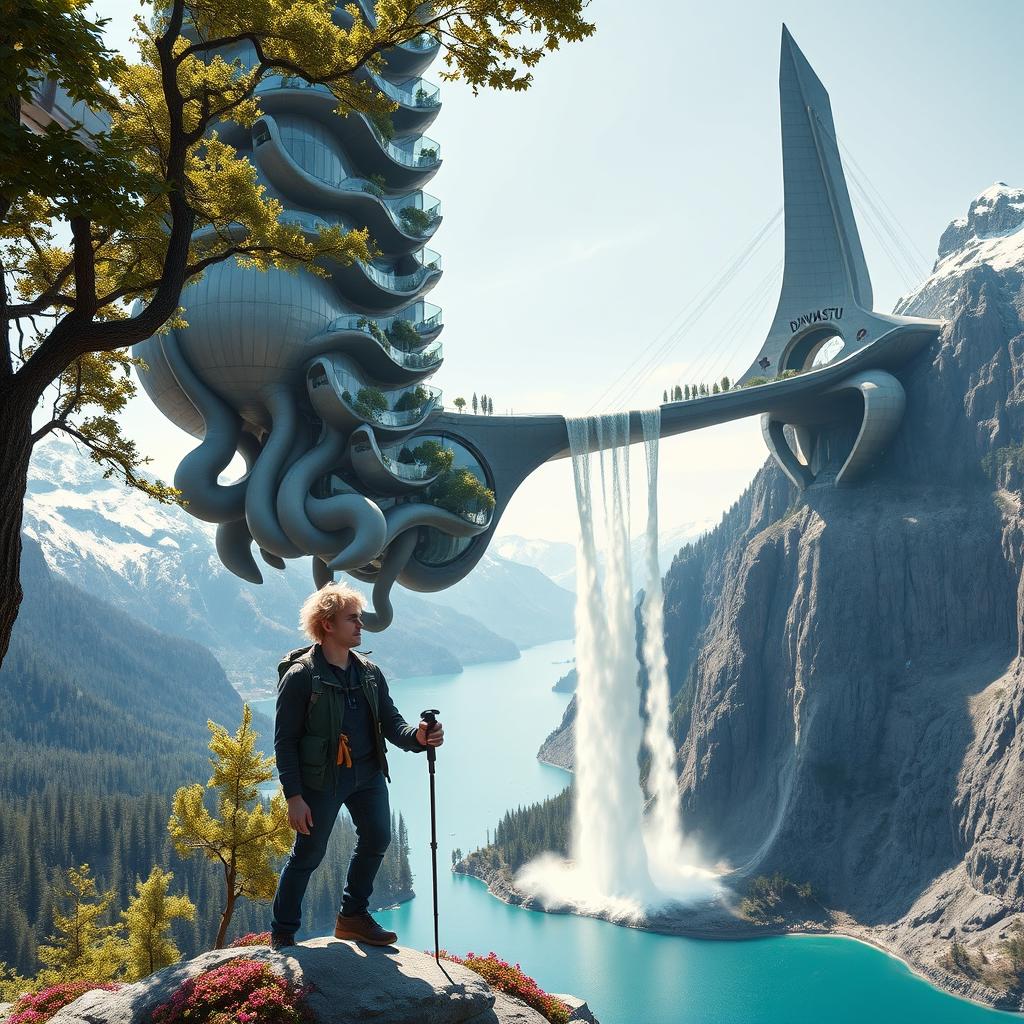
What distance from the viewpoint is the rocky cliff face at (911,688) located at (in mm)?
53031

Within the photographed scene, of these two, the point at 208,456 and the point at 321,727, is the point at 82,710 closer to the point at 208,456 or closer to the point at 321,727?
the point at 208,456

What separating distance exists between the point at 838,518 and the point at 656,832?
2471cm

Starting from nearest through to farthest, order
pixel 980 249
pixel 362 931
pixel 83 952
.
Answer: pixel 362 931
pixel 83 952
pixel 980 249

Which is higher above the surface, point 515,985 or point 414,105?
point 414,105

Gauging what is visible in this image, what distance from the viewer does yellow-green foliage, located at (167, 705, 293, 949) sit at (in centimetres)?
1838

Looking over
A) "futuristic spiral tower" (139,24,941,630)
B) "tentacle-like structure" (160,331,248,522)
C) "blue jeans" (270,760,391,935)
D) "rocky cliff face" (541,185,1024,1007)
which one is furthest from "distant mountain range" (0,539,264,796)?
"blue jeans" (270,760,391,935)

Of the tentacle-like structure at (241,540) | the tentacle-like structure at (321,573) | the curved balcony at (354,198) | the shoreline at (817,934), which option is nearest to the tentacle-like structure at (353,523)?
the tentacle-like structure at (321,573)

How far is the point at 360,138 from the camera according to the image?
34.3 meters

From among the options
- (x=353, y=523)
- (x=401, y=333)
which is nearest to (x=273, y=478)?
(x=353, y=523)

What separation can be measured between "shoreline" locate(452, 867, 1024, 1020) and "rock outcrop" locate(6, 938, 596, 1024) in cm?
4792

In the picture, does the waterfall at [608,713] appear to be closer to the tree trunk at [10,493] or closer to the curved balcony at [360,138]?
the curved balcony at [360,138]

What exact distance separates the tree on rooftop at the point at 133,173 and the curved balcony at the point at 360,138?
20356mm

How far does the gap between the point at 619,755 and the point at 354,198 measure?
41.8m

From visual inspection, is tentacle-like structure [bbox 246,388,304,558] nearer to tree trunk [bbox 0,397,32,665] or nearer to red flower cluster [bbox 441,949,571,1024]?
red flower cluster [bbox 441,949,571,1024]
